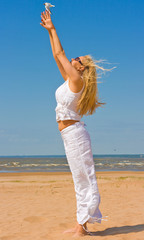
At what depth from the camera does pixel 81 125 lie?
13.7 ft

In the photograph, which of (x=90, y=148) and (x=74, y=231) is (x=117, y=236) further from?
(x=90, y=148)

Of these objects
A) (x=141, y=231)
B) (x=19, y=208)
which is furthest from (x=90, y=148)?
(x=19, y=208)

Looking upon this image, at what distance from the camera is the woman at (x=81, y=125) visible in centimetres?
401

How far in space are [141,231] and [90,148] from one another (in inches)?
68.2

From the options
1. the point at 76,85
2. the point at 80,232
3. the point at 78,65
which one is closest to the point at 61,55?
the point at 78,65

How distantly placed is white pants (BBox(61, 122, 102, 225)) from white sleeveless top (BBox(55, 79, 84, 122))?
0.47ft

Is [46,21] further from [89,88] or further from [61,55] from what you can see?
[89,88]

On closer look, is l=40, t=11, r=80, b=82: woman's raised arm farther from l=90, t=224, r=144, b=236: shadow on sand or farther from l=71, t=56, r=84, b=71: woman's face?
l=90, t=224, r=144, b=236: shadow on sand

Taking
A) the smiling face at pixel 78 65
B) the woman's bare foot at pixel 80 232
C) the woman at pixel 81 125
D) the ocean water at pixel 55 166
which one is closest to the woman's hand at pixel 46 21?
the woman at pixel 81 125

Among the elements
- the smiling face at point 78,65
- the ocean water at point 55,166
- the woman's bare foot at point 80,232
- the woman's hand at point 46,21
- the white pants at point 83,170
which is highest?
the woman's hand at point 46,21

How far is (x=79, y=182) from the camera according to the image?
13.5 feet

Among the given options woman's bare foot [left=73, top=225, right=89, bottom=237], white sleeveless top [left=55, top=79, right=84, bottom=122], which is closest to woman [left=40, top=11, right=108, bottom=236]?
white sleeveless top [left=55, top=79, right=84, bottom=122]

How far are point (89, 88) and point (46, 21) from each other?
1.08 m

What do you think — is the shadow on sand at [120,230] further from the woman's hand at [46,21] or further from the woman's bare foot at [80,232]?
the woman's hand at [46,21]
